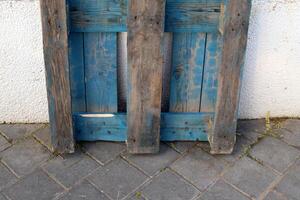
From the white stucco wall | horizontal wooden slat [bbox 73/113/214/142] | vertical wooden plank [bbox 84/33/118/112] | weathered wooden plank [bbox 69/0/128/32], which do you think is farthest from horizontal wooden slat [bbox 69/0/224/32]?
horizontal wooden slat [bbox 73/113/214/142]

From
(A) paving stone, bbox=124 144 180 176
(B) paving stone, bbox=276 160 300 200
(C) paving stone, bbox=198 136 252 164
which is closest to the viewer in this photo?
(B) paving stone, bbox=276 160 300 200

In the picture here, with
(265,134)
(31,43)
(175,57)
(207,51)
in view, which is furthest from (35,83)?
(265,134)

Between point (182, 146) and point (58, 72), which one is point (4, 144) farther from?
point (182, 146)

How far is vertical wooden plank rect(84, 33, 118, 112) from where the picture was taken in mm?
3133

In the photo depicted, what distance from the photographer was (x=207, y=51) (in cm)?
320

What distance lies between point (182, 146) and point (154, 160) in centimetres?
30

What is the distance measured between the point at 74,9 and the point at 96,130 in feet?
3.40

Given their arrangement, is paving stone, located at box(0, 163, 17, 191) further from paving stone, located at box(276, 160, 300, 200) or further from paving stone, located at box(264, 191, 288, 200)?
paving stone, located at box(276, 160, 300, 200)

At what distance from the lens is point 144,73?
3059mm

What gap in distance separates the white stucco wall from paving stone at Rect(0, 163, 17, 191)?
635 millimetres

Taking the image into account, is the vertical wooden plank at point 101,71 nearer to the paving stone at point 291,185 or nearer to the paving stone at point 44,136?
the paving stone at point 44,136

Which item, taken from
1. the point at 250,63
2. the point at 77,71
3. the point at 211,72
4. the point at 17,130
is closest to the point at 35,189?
the point at 17,130

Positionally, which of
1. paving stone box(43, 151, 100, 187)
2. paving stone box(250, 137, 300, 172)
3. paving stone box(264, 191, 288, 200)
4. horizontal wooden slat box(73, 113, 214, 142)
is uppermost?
horizontal wooden slat box(73, 113, 214, 142)

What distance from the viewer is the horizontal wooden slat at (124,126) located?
3.40 m
